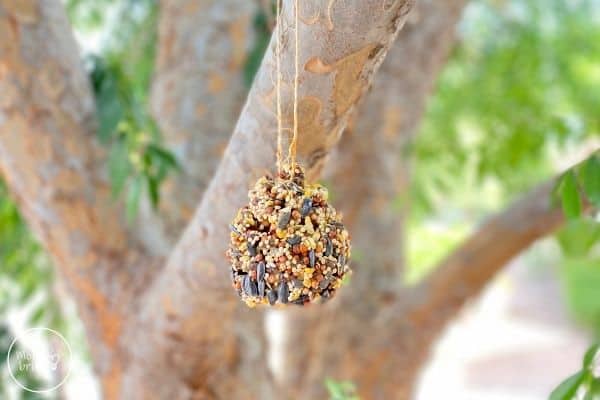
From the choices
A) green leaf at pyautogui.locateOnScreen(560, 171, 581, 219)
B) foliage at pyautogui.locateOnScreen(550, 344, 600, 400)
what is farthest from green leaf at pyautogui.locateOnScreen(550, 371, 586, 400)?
green leaf at pyautogui.locateOnScreen(560, 171, 581, 219)

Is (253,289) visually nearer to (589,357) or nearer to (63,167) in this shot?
(589,357)

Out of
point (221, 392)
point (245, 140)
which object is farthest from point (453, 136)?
point (245, 140)

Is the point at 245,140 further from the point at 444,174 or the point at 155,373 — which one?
the point at 444,174

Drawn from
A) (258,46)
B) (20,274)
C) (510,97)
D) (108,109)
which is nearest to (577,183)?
(108,109)

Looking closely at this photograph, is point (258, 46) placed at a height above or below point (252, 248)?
above

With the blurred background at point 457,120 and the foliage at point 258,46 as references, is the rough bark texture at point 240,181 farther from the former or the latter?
the foliage at point 258,46

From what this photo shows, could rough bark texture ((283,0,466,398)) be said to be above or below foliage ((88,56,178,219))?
above

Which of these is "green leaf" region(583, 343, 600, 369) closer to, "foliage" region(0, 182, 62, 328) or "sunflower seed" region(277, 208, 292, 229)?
"sunflower seed" region(277, 208, 292, 229)

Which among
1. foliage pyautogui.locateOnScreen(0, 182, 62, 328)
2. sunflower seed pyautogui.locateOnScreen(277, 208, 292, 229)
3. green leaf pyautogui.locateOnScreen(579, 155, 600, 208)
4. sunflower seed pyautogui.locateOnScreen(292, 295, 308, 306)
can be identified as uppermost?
foliage pyautogui.locateOnScreen(0, 182, 62, 328)
